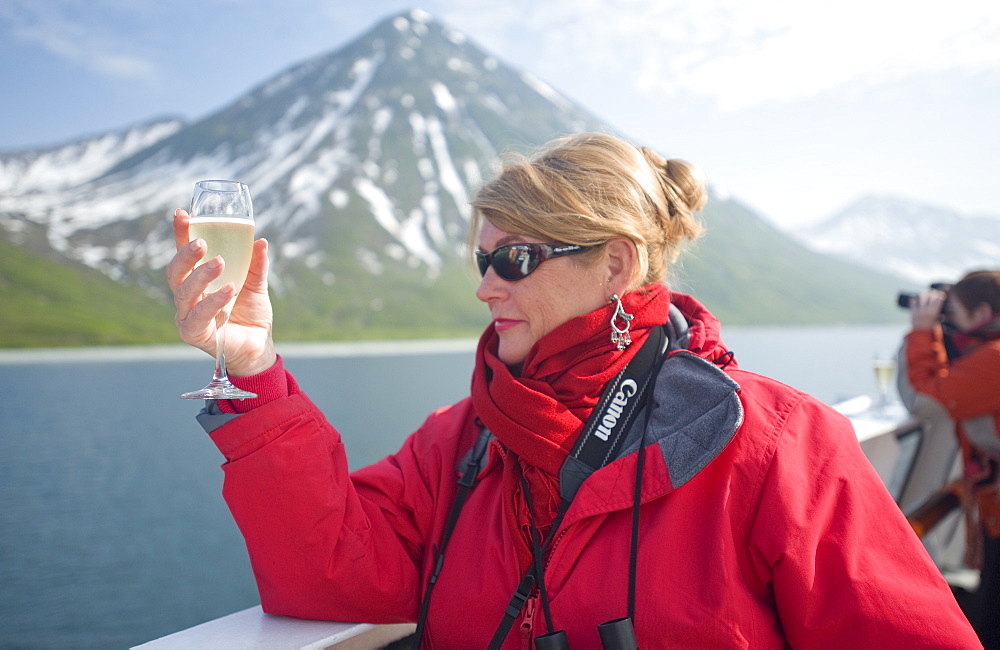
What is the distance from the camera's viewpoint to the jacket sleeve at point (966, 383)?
5371 mm

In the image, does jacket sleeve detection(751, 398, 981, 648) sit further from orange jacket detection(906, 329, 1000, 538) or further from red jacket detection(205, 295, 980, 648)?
orange jacket detection(906, 329, 1000, 538)

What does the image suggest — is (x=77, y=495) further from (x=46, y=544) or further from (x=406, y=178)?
(x=406, y=178)

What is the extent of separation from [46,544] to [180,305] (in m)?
19.4

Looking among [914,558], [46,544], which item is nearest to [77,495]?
[46,544]

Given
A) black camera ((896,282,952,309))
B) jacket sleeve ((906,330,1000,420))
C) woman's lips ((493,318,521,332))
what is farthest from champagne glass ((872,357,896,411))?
woman's lips ((493,318,521,332))

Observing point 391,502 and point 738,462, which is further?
point 391,502

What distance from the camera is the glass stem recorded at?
2.20 m

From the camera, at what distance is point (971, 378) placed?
17.8 ft

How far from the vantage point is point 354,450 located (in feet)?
91.6

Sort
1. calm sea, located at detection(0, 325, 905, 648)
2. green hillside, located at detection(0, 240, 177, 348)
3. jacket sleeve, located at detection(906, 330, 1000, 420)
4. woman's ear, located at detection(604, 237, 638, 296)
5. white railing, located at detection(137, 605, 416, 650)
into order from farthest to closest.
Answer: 1. green hillside, located at detection(0, 240, 177, 348)
2. calm sea, located at detection(0, 325, 905, 648)
3. jacket sleeve, located at detection(906, 330, 1000, 420)
4. woman's ear, located at detection(604, 237, 638, 296)
5. white railing, located at detection(137, 605, 416, 650)

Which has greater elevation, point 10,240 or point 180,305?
point 10,240

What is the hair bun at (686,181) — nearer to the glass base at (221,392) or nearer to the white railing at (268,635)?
the glass base at (221,392)

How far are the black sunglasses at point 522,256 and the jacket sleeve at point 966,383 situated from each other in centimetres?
420

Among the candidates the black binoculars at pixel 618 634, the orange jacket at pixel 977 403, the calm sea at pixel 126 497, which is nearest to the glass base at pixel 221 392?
the black binoculars at pixel 618 634
